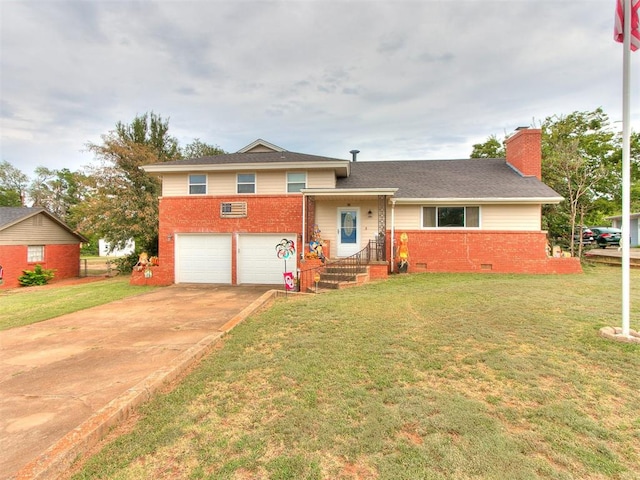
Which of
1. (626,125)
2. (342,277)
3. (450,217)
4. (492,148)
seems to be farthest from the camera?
(492,148)

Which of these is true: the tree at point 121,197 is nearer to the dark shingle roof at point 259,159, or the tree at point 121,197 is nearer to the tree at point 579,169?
the dark shingle roof at point 259,159

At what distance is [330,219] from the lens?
12969mm

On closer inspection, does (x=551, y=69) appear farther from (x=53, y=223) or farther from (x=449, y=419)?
(x=53, y=223)

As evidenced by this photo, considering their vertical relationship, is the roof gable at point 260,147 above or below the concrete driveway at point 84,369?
above

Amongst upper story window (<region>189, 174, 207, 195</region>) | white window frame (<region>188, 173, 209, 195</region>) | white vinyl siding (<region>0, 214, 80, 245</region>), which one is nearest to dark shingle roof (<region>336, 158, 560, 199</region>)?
white window frame (<region>188, 173, 209, 195</region>)

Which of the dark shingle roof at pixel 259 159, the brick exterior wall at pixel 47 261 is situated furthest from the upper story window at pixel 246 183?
the brick exterior wall at pixel 47 261

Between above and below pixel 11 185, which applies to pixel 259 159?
below

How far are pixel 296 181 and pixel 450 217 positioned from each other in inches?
268

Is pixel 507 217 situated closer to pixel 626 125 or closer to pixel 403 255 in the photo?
pixel 403 255

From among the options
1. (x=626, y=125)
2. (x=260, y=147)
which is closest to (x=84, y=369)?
(x=626, y=125)

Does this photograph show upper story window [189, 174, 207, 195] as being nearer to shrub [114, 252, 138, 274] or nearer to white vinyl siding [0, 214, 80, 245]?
shrub [114, 252, 138, 274]

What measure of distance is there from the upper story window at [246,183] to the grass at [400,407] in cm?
862

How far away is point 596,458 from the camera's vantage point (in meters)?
2.14

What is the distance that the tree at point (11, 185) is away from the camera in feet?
143
